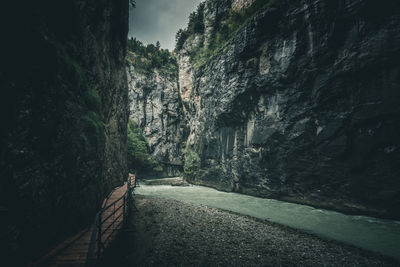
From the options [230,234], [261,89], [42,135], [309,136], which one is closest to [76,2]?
[42,135]

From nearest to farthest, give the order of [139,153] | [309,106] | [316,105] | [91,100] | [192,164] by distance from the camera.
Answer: [91,100] → [316,105] → [309,106] → [192,164] → [139,153]

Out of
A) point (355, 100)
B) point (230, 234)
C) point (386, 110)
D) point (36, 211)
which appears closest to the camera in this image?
point (36, 211)

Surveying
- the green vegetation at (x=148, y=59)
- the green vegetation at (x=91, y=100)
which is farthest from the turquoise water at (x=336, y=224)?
the green vegetation at (x=148, y=59)

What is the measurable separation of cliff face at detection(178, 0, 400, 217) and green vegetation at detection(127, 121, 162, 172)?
16309 mm

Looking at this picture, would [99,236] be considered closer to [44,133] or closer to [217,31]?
[44,133]

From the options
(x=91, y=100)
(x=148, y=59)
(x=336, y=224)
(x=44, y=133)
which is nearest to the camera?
(x=44, y=133)

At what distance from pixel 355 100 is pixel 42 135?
18.0 meters

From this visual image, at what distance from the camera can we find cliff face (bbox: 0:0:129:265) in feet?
10.8

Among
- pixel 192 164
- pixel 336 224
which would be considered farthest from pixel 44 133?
pixel 192 164

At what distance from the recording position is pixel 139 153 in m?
31.0

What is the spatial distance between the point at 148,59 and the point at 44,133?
40751mm

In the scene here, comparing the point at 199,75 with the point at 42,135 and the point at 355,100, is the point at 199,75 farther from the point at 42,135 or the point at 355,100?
the point at 42,135

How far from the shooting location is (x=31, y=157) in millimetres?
3848

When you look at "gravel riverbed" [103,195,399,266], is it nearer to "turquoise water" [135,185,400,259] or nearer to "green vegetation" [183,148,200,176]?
"turquoise water" [135,185,400,259]
